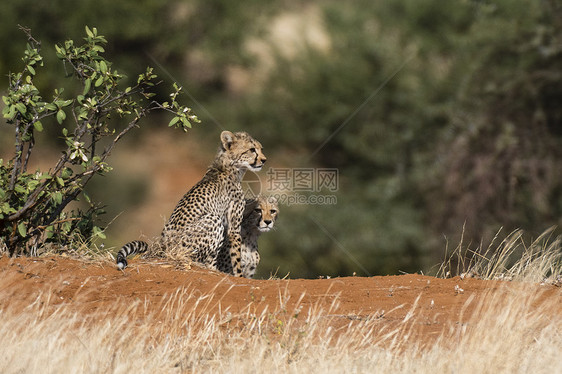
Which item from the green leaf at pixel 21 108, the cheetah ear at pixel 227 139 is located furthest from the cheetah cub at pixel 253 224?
the green leaf at pixel 21 108

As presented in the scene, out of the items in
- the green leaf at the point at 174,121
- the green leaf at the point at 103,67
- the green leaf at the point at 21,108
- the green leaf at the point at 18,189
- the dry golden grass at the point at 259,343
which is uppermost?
the green leaf at the point at 103,67

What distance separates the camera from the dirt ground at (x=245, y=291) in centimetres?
592

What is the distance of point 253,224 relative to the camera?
29.7ft

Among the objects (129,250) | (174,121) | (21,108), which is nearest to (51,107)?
(21,108)

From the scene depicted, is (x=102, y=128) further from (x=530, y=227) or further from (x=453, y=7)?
(x=453, y=7)

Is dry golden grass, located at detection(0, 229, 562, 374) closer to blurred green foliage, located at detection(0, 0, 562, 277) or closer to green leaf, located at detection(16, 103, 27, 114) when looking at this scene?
green leaf, located at detection(16, 103, 27, 114)

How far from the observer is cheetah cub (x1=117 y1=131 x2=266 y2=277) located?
805 cm

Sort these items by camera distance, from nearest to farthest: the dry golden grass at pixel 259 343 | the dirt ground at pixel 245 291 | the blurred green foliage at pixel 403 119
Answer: the dry golden grass at pixel 259 343 → the dirt ground at pixel 245 291 → the blurred green foliage at pixel 403 119

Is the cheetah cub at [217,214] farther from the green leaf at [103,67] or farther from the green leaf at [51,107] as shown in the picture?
the green leaf at [103,67]

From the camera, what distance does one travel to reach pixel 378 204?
58.7ft

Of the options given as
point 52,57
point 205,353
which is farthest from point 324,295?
point 52,57

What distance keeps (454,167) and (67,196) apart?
27.4 ft

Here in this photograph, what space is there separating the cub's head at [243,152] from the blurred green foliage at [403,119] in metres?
5.08

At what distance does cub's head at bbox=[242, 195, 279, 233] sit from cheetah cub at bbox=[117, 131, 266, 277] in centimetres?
29
